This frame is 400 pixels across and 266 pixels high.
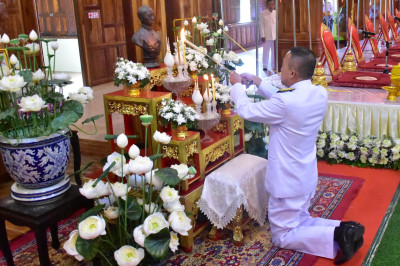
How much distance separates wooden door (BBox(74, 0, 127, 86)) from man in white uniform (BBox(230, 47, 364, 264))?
543 cm

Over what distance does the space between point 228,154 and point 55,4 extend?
21.9 ft

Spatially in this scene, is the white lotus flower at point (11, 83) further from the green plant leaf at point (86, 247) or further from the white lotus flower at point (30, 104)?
the green plant leaf at point (86, 247)

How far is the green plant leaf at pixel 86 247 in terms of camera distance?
193 centimetres

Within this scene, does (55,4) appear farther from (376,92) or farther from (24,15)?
(376,92)

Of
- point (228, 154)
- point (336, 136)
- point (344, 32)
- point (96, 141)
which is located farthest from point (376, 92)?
point (344, 32)

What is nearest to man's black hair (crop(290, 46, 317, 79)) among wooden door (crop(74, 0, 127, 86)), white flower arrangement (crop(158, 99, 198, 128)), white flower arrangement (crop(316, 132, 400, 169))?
white flower arrangement (crop(158, 99, 198, 128))

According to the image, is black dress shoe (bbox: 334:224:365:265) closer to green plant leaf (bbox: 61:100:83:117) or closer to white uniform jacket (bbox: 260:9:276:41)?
green plant leaf (bbox: 61:100:83:117)

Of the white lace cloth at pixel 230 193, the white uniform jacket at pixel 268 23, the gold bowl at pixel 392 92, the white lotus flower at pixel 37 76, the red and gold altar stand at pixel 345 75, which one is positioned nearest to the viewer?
the white lotus flower at pixel 37 76

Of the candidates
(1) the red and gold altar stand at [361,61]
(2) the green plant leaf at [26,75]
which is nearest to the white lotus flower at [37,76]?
(2) the green plant leaf at [26,75]

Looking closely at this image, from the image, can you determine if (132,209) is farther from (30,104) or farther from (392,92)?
(392,92)

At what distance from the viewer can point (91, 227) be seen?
187cm

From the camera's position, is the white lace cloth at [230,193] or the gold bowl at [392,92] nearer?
the white lace cloth at [230,193]

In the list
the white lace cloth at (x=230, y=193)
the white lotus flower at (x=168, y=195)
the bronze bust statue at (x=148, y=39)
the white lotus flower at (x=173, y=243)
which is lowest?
the white lace cloth at (x=230, y=193)

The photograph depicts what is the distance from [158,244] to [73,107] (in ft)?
2.45
